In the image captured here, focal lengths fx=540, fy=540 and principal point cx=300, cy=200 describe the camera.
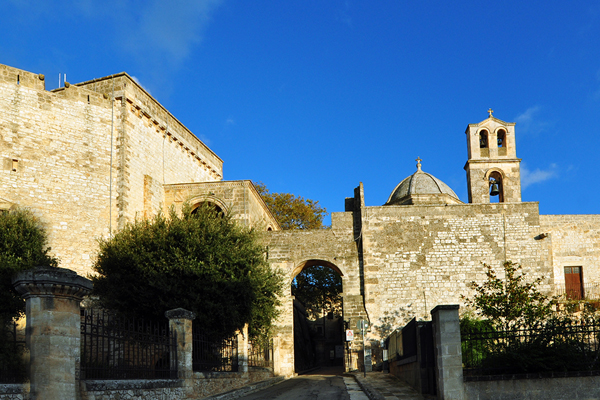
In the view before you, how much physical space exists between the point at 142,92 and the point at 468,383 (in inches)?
785

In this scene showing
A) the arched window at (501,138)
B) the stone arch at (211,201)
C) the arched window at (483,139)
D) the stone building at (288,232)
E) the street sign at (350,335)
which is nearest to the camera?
the stone building at (288,232)

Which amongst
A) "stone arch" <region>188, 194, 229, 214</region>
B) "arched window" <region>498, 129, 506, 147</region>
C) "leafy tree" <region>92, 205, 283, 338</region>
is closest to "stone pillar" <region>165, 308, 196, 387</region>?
"leafy tree" <region>92, 205, 283, 338</region>

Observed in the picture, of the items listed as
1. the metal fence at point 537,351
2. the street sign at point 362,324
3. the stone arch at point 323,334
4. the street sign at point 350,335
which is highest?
the metal fence at point 537,351

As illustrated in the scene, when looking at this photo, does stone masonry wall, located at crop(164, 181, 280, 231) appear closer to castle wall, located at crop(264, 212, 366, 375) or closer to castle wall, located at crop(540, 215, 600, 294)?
castle wall, located at crop(264, 212, 366, 375)

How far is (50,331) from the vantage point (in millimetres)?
7469

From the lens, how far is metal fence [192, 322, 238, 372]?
13742mm

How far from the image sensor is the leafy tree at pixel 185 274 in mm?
16859

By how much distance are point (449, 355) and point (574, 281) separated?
772 inches

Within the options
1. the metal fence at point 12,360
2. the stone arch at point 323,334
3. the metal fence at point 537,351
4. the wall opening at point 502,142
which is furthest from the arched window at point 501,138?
the metal fence at point 12,360

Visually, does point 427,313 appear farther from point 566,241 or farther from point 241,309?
point 241,309

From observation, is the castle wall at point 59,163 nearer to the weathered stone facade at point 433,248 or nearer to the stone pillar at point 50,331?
the weathered stone facade at point 433,248

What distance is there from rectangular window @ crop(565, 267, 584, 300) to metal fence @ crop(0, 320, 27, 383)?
2374 centimetres

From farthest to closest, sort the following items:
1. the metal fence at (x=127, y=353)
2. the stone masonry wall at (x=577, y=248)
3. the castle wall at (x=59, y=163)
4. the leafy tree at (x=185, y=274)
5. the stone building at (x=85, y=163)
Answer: the stone masonry wall at (x=577, y=248), the stone building at (x=85, y=163), the castle wall at (x=59, y=163), the leafy tree at (x=185, y=274), the metal fence at (x=127, y=353)

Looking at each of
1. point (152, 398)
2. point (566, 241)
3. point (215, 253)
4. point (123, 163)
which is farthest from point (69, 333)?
point (566, 241)
